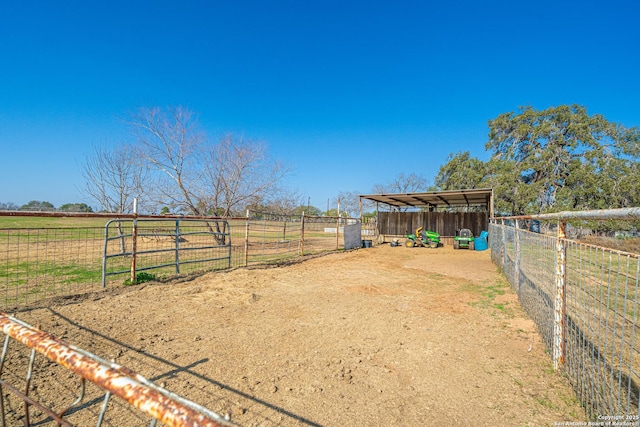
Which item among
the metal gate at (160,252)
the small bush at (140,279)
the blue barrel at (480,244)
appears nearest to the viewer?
the metal gate at (160,252)

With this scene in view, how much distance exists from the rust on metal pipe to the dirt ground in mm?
1799

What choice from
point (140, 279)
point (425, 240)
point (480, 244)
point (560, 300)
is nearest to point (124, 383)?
point (560, 300)

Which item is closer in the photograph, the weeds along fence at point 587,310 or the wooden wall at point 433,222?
the weeds along fence at point 587,310

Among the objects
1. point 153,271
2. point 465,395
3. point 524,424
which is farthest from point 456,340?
point 153,271

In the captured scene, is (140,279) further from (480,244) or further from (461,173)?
(461,173)

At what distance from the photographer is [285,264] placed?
9.96 metres

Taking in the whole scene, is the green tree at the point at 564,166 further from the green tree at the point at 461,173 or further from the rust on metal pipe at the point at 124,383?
the rust on metal pipe at the point at 124,383

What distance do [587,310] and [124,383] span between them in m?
3.26

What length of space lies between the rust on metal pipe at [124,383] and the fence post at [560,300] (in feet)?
11.7

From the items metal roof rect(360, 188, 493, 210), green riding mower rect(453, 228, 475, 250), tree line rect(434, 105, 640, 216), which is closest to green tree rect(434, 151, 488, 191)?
tree line rect(434, 105, 640, 216)

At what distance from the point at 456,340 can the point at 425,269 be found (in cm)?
585

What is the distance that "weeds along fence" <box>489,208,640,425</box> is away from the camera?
1.98 metres

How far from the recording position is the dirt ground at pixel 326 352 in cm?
253

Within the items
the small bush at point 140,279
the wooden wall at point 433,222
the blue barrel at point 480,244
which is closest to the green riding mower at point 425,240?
the blue barrel at point 480,244
